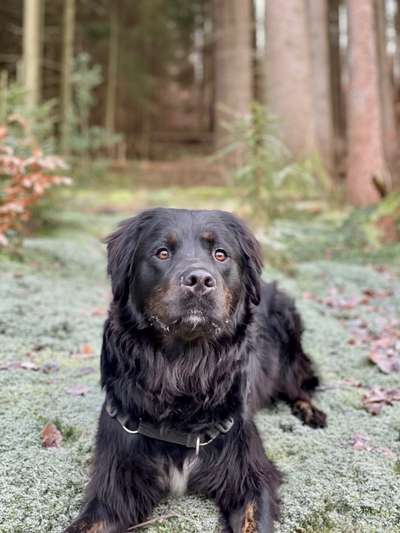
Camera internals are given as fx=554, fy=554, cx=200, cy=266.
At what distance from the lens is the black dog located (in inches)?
96.0

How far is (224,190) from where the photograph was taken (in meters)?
11.9

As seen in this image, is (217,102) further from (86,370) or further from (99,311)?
(86,370)

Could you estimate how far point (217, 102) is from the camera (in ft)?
46.9

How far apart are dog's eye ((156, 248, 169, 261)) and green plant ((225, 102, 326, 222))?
5.44m

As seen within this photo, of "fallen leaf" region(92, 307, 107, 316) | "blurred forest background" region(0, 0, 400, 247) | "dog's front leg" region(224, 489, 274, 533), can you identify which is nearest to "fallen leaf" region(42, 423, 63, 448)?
"dog's front leg" region(224, 489, 274, 533)

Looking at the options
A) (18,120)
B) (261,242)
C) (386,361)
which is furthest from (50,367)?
(261,242)

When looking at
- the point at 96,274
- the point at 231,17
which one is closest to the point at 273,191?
the point at 96,274

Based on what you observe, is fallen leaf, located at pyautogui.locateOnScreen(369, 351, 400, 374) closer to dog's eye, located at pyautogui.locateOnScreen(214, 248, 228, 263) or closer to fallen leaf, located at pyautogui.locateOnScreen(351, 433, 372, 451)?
fallen leaf, located at pyautogui.locateOnScreen(351, 433, 372, 451)

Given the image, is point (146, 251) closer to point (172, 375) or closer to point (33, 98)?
point (172, 375)

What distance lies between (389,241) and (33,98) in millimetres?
7176

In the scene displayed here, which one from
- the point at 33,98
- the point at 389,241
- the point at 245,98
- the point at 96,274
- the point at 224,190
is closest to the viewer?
the point at 96,274

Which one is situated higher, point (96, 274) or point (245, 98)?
point (245, 98)

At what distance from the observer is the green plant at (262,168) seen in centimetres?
786

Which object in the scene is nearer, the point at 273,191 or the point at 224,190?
the point at 273,191
